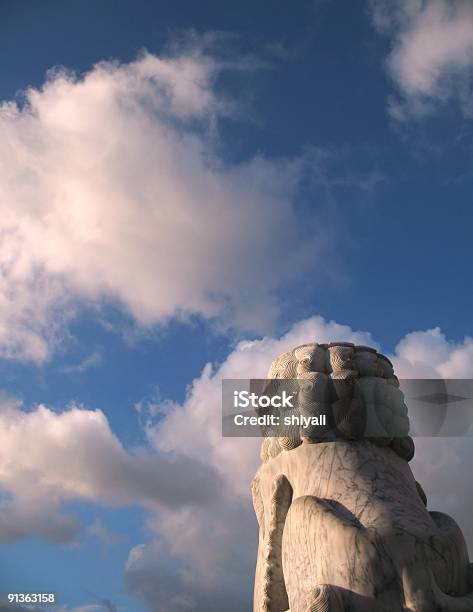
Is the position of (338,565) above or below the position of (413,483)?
below

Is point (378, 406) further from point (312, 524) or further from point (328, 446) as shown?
point (312, 524)

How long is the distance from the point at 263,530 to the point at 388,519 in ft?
7.41

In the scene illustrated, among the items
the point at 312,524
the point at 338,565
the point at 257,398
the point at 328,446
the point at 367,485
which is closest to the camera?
the point at 338,565

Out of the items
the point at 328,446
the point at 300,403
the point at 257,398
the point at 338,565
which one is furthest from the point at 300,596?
the point at 257,398

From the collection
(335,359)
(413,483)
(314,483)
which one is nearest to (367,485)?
(314,483)

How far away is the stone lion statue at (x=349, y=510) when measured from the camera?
586 centimetres

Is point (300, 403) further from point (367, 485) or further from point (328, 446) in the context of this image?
point (367, 485)

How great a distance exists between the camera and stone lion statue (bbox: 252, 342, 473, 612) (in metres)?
5.86

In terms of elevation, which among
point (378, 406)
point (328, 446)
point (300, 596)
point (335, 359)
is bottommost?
point (300, 596)

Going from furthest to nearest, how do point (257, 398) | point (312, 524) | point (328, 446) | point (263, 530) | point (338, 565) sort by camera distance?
point (257, 398) < point (263, 530) < point (328, 446) < point (312, 524) < point (338, 565)

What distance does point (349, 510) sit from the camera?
21.9ft

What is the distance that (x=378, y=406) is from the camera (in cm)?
793

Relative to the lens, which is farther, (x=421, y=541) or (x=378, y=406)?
(x=378, y=406)

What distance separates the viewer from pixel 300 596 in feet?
21.1
